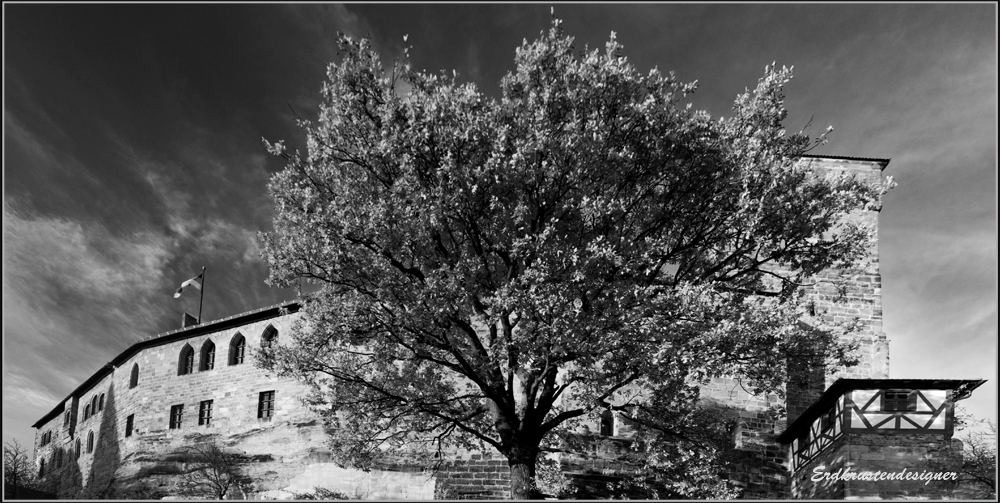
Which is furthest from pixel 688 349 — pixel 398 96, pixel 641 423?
pixel 398 96

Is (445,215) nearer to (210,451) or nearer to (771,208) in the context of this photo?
(771,208)

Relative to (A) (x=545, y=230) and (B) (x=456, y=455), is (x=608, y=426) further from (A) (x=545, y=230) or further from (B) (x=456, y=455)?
(A) (x=545, y=230)

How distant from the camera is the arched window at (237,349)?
116 ft

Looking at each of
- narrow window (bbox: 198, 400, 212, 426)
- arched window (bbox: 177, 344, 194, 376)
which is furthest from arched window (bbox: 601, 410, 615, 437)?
arched window (bbox: 177, 344, 194, 376)

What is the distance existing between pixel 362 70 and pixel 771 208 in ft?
29.5

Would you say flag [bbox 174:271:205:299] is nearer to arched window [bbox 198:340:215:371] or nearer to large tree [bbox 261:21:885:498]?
arched window [bbox 198:340:215:371]

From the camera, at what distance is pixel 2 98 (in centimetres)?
1238

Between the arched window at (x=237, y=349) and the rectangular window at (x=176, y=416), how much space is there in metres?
4.34

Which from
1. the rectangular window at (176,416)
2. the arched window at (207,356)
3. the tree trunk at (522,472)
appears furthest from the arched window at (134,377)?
the tree trunk at (522,472)

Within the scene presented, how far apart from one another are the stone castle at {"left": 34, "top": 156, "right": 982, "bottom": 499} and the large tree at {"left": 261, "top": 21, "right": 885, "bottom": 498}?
8.19 feet

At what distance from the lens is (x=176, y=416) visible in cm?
3691

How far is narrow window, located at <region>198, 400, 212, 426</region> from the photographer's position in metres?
35.0
